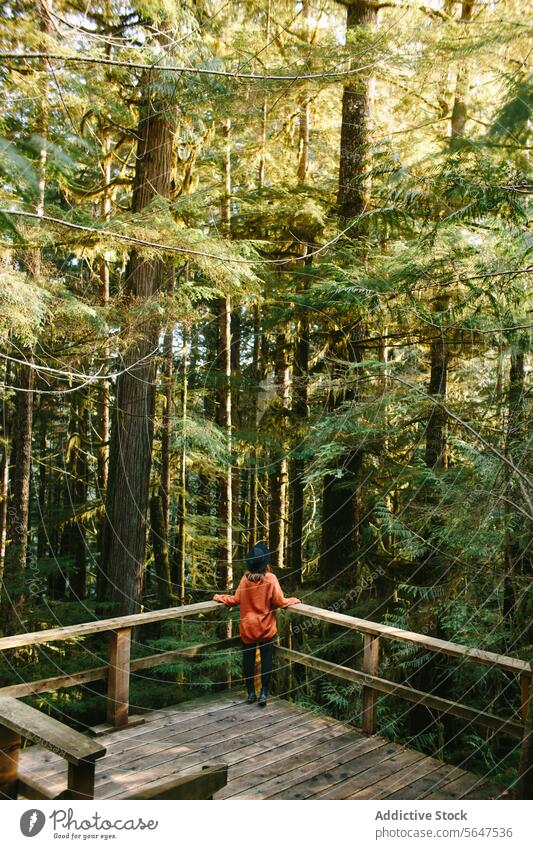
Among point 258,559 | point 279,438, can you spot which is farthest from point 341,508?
point 258,559

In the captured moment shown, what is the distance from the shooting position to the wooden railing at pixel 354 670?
11.1 ft

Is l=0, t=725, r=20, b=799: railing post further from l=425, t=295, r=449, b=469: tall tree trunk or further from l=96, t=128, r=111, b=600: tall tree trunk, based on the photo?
l=425, t=295, r=449, b=469: tall tree trunk

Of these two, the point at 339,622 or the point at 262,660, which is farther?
the point at 262,660

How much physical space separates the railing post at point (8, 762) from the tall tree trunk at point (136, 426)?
3913mm

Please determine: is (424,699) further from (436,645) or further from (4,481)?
(4,481)

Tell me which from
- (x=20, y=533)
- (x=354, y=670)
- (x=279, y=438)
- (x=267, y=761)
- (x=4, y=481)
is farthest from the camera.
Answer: (x=4, y=481)

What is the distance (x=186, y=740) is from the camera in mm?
3977

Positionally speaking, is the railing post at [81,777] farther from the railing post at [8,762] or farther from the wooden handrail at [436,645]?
the wooden handrail at [436,645]

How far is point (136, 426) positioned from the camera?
6801 millimetres

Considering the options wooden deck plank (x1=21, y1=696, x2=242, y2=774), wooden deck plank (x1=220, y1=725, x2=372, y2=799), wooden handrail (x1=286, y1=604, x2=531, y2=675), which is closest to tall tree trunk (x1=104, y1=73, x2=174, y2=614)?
wooden deck plank (x1=21, y1=696, x2=242, y2=774)

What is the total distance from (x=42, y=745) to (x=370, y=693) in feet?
8.07
